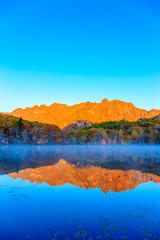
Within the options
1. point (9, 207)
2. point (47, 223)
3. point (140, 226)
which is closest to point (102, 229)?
point (140, 226)

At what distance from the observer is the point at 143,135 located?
189m

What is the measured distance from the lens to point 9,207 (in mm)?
14156

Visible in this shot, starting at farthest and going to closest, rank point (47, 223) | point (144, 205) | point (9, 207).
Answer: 1. point (144, 205)
2. point (9, 207)
3. point (47, 223)

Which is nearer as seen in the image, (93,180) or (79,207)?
(79,207)

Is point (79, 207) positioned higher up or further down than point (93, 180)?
further down

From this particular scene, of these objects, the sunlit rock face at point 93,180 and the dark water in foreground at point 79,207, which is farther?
the sunlit rock face at point 93,180

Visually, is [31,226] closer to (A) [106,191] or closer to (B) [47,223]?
(B) [47,223]

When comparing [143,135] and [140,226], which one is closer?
[140,226]

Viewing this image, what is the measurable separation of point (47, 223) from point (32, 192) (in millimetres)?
7113

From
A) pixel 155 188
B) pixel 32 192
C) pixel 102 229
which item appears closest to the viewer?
pixel 102 229

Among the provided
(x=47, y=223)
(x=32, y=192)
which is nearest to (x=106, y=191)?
(x=32, y=192)

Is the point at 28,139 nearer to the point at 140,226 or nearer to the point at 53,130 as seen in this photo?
the point at 53,130

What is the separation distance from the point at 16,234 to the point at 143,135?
19207 centimetres

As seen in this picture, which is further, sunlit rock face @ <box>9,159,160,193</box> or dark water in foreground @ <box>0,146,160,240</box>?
sunlit rock face @ <box>9,159,160,193</box>
